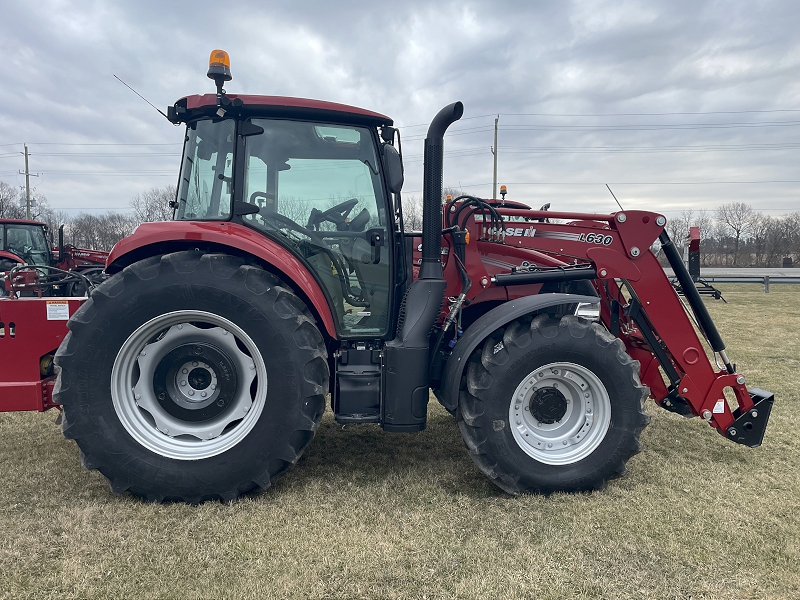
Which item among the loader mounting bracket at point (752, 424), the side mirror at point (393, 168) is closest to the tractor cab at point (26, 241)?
the side mirror at point (393, 168)

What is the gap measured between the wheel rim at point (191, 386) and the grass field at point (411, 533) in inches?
15.2

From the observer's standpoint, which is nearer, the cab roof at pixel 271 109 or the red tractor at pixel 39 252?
the cab roof at pixel 271 109

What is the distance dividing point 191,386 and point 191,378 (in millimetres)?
48

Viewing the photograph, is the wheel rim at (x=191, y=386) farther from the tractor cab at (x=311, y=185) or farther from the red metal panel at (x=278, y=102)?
the red metal panel at (x=278, y=102)

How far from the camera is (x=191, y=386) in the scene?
3152 mm

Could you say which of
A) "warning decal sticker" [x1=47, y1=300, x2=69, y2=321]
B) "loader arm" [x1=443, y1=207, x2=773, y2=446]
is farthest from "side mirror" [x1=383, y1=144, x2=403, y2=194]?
"warning decal sticker" [x1=47, y1=300, x2=69, y2=321]

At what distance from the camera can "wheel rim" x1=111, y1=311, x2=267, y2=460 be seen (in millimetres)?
3053

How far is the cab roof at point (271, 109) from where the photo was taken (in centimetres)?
313

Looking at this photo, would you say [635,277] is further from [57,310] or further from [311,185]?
[57,310]

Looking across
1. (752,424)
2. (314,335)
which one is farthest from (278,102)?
(752,424)

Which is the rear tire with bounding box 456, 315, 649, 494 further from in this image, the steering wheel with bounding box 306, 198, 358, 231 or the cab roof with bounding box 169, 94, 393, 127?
the cab roof with bounding box 169, 94, 393, 127

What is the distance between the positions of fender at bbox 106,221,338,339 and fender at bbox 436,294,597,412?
747mm

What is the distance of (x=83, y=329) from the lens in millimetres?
2896

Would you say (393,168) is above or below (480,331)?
above
